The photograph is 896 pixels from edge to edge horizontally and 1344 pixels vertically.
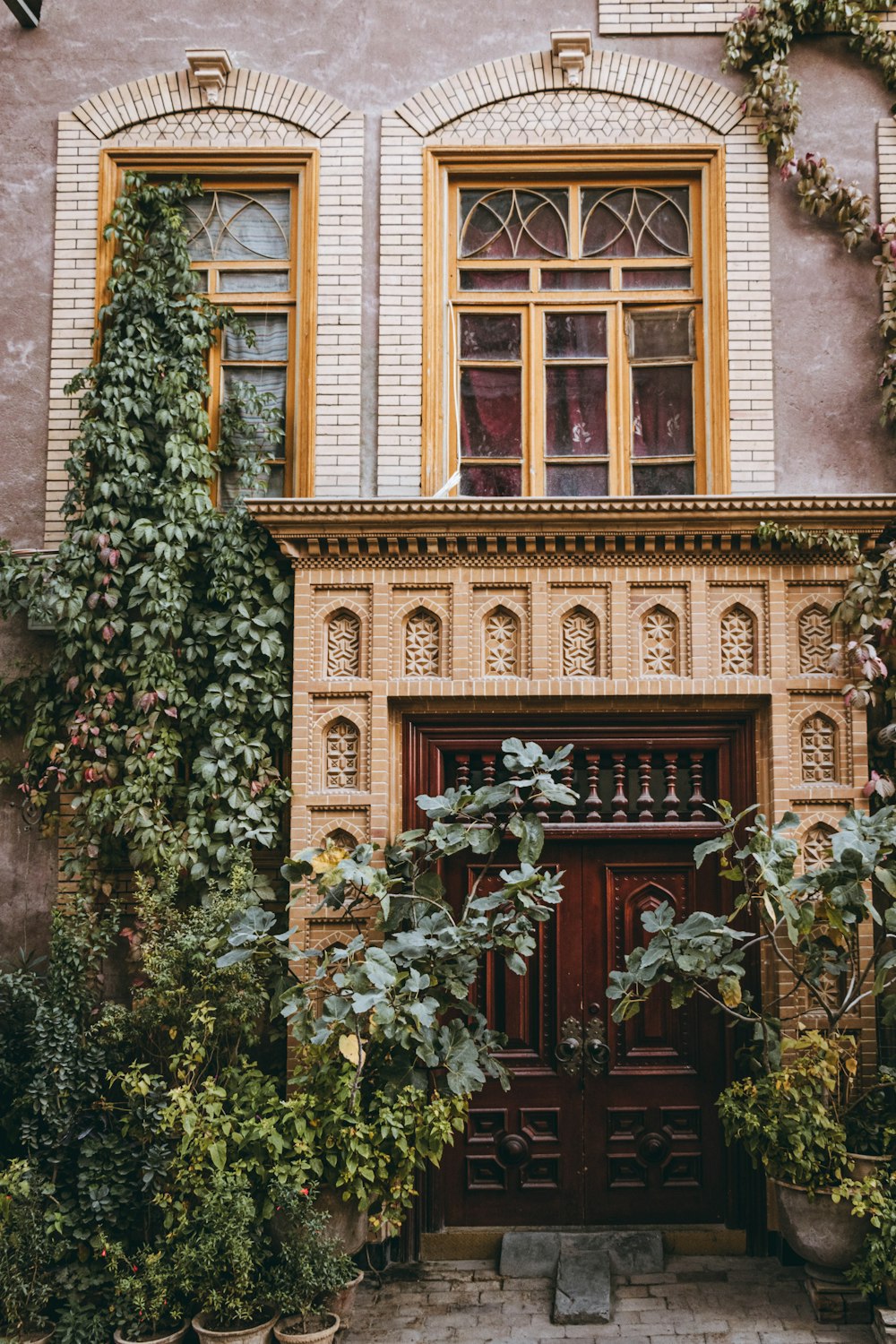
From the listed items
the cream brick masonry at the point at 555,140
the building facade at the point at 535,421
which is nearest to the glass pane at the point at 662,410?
the building facade at the point at 535,421

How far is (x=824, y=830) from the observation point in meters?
6.79

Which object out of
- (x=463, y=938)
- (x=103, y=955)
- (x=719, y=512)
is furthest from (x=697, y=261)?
(x=103, y=955)

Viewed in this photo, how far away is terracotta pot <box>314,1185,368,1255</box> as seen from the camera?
5.93 metres

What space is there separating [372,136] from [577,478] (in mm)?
2666

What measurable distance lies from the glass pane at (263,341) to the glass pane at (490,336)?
1226mm

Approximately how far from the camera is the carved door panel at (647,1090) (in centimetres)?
683

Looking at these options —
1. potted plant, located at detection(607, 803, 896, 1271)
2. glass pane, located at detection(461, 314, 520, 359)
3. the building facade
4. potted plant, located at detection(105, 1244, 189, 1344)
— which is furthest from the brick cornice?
potted plant, located at detection(105, 1244, 189, 1344)

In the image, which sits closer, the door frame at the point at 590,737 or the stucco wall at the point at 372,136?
the door frame at the point at 590,737

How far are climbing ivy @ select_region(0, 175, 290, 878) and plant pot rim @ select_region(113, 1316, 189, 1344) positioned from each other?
2414 mm

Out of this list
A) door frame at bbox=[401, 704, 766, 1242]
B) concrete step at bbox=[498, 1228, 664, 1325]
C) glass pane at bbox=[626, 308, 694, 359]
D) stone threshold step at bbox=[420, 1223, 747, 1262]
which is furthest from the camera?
glass pane at bbox=[626, 308, 694, 359]

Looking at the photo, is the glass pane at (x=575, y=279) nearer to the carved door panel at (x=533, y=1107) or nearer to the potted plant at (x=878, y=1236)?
the carved door panel at (x=533, y=1107)

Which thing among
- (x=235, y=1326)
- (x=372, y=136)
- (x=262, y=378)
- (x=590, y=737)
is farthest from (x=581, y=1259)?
(x=372, y=136)

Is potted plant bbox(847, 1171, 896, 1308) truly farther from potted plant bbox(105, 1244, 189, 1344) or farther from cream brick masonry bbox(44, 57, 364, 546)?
cream brick masonry bbox(44, 57, 364, 546)

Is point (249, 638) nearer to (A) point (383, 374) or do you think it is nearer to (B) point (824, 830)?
(A) point (383, 374)
